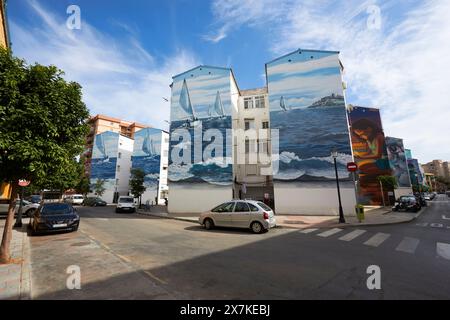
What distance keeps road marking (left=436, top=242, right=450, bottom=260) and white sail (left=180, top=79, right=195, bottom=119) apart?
2158 cm

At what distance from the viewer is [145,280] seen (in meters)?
4.67

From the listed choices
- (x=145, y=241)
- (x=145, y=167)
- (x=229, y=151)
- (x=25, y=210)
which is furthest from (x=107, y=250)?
(x=145, y=167)

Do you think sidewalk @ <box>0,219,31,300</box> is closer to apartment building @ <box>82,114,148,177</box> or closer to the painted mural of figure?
the painted mural of figure

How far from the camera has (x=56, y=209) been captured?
11.8 m

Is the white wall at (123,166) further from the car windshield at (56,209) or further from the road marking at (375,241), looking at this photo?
the road marking at (375,241)

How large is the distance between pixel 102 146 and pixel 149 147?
14022 millimetres

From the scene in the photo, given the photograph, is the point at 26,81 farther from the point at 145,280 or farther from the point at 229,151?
the point at 229,151

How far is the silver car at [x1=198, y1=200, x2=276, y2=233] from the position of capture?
10938mm

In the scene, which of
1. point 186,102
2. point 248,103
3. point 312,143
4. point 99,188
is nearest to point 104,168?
point 99,188

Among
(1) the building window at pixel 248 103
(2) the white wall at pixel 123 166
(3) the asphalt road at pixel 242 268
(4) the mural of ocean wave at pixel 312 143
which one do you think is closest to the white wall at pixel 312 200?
(4) the mural of ocean wave at pixel 312 143

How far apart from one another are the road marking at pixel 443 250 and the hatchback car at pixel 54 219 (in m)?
15.1

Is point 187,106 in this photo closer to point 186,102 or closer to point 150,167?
point 186,102

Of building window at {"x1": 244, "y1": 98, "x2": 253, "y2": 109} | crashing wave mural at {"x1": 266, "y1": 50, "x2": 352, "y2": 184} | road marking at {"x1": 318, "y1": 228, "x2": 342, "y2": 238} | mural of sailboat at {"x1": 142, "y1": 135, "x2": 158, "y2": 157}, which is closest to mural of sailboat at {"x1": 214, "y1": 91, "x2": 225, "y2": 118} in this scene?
building window at {"x1": 244, "y1": 98, "x2": 253, "y2": 109}
